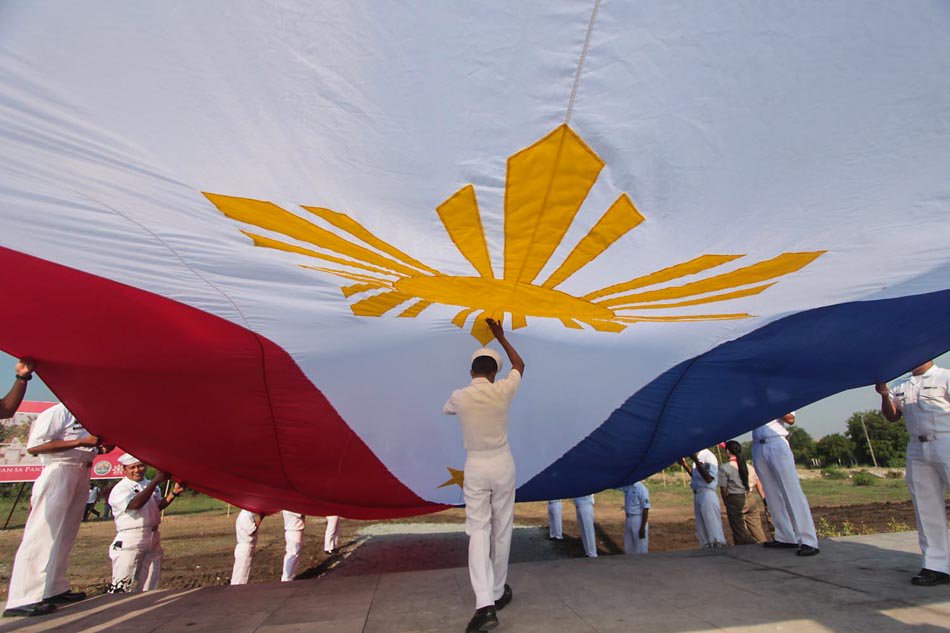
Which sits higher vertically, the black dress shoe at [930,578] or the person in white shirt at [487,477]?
the person in white shirt at [487,477]

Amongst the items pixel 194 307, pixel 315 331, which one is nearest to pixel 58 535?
pixel 194 307

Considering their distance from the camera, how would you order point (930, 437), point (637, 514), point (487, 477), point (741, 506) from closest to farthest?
1. point (487, 477)
2. point (930, 437)
3. point (741, 506)
4. point (637, 514)

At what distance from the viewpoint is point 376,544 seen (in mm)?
7523

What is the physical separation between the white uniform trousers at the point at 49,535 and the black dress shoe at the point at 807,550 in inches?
180

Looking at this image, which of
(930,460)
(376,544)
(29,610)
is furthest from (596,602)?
(376,544)

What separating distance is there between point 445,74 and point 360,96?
0.25m

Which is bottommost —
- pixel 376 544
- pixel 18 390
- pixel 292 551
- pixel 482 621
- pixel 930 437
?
pixel 376 544

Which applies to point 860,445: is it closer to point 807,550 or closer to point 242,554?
point 807,550

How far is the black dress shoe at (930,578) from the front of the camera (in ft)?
7.96

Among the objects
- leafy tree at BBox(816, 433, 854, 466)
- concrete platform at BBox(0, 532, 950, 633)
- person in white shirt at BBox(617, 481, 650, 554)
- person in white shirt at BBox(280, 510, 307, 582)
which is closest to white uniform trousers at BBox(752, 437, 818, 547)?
concrete platform at BBox(0, 532, 950, 633)

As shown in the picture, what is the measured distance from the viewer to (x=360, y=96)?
131 cm

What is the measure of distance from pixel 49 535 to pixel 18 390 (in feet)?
3.03

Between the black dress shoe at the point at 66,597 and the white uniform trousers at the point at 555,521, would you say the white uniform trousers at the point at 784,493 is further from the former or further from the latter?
the black dress shoe at the point at 66,597

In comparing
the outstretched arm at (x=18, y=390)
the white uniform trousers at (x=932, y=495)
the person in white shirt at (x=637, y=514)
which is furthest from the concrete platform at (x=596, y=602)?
the person in white shirt at (x=637, y=514)
